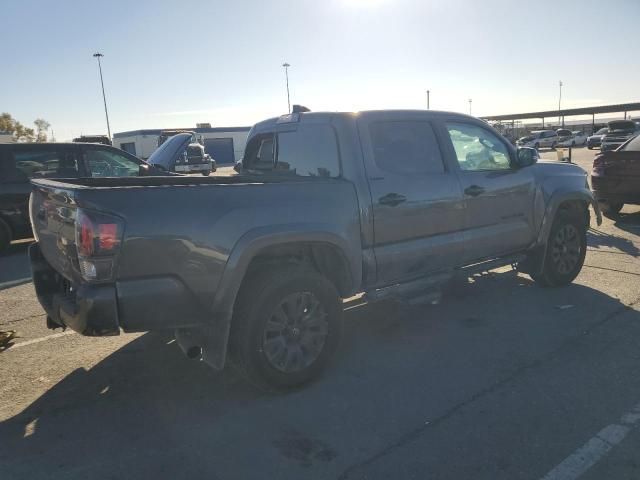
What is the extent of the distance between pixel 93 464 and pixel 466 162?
3.84 meters

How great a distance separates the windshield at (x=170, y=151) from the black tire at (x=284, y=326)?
4.59 m

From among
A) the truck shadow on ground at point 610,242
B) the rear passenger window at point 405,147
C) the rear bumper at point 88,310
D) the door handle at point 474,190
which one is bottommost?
the truck shadow on ground at point 610,242

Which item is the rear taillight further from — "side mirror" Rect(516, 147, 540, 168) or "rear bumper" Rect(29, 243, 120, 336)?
"side mirror" Rect(516, 147, 540, 168)

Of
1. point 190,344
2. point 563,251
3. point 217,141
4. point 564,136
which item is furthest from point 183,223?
point 217,141

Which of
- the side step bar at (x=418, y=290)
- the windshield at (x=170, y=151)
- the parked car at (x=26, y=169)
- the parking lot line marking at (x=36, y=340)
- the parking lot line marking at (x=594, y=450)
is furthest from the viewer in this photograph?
the parked car at (x=26, y=169)

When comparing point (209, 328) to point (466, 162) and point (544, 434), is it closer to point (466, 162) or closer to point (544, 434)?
point (544, 434)

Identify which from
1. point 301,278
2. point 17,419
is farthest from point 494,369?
point 17,419

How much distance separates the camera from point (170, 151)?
7590 millimetres

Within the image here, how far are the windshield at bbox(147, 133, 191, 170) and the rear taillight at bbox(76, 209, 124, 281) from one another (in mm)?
4849

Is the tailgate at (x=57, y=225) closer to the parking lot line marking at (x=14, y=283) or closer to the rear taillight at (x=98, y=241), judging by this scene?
the rear taillight at (x=98, y=241)

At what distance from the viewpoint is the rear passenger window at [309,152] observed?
4012mm

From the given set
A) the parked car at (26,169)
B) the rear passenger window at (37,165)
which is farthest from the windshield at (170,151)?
the rear passenger window at (37,165)

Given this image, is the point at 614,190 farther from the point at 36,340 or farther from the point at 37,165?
the point at 37,165

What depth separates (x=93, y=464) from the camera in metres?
2.79
